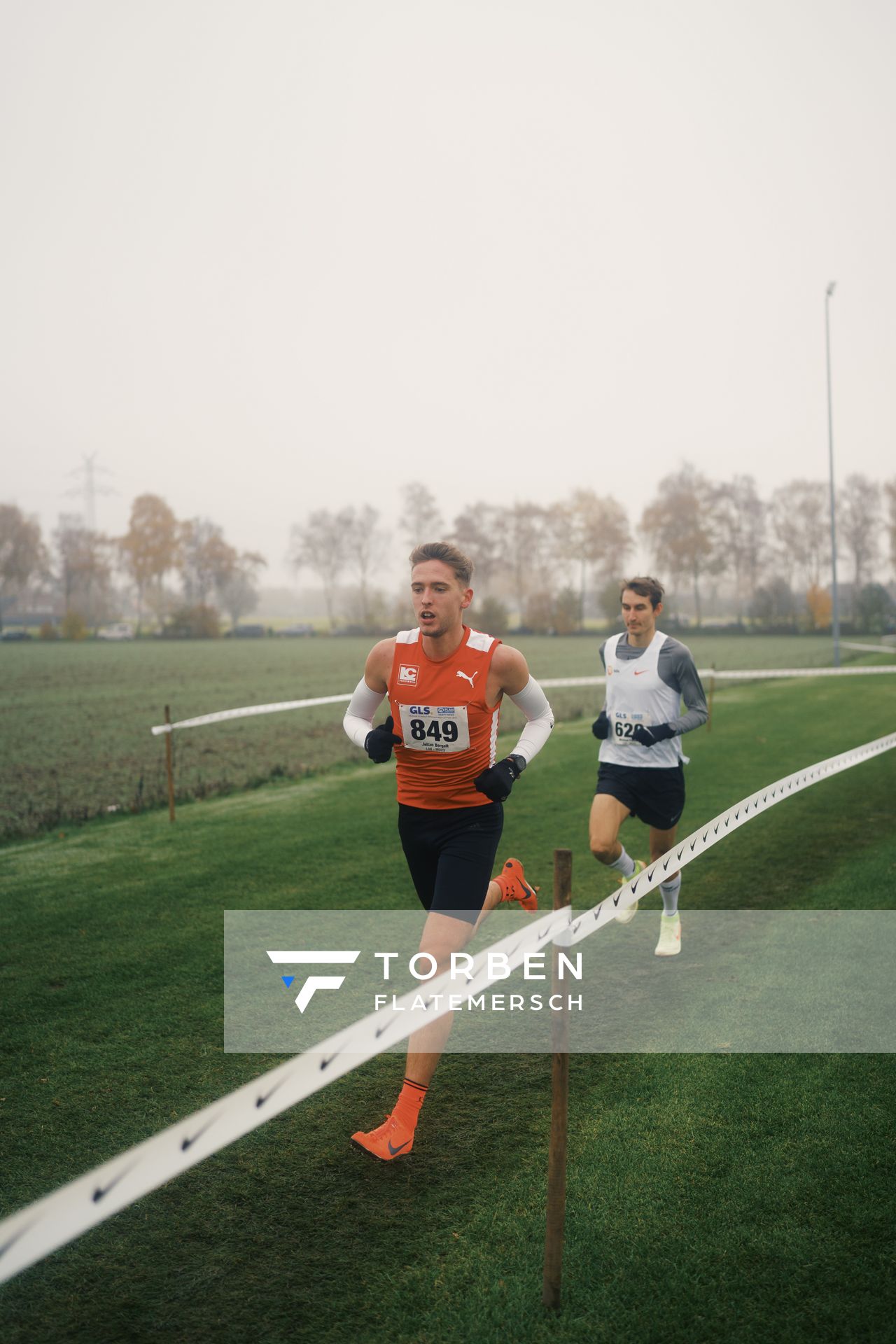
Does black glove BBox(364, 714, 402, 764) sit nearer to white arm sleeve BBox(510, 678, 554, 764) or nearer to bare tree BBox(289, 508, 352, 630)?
white arm sleeve BBox(510, 678, 554, 764)

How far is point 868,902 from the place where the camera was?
6824 millimetres

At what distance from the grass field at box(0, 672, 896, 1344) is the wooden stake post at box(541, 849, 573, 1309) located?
105 mm

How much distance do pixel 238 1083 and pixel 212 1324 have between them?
1467mm

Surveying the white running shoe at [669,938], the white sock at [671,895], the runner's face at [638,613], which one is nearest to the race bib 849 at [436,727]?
the runner's face at [638,613]

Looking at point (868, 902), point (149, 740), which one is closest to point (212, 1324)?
point (868, 902)

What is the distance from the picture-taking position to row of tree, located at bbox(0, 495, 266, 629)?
97625 mm

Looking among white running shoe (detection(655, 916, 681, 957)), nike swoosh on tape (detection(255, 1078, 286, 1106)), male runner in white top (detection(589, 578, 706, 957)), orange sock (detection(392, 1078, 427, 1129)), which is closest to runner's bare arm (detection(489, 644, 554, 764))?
male runner in white top (detection(589, 578, 706, 957))

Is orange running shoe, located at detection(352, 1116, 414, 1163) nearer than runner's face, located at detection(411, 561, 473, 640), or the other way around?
orange running shoe, located at detection(352, 1116, 414, 1163)

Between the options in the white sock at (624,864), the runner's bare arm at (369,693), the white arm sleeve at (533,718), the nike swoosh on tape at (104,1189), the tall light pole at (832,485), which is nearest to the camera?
the nike swoosh on tape at (104,1189)

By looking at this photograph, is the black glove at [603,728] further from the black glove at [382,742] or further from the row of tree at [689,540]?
the row of tree at [689,540]

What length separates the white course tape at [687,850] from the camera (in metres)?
3.40

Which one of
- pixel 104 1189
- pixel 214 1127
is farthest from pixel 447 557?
pixel 104 1189

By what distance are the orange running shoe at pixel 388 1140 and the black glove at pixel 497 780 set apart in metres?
1.29

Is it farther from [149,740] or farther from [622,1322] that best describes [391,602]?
[622,1322]
